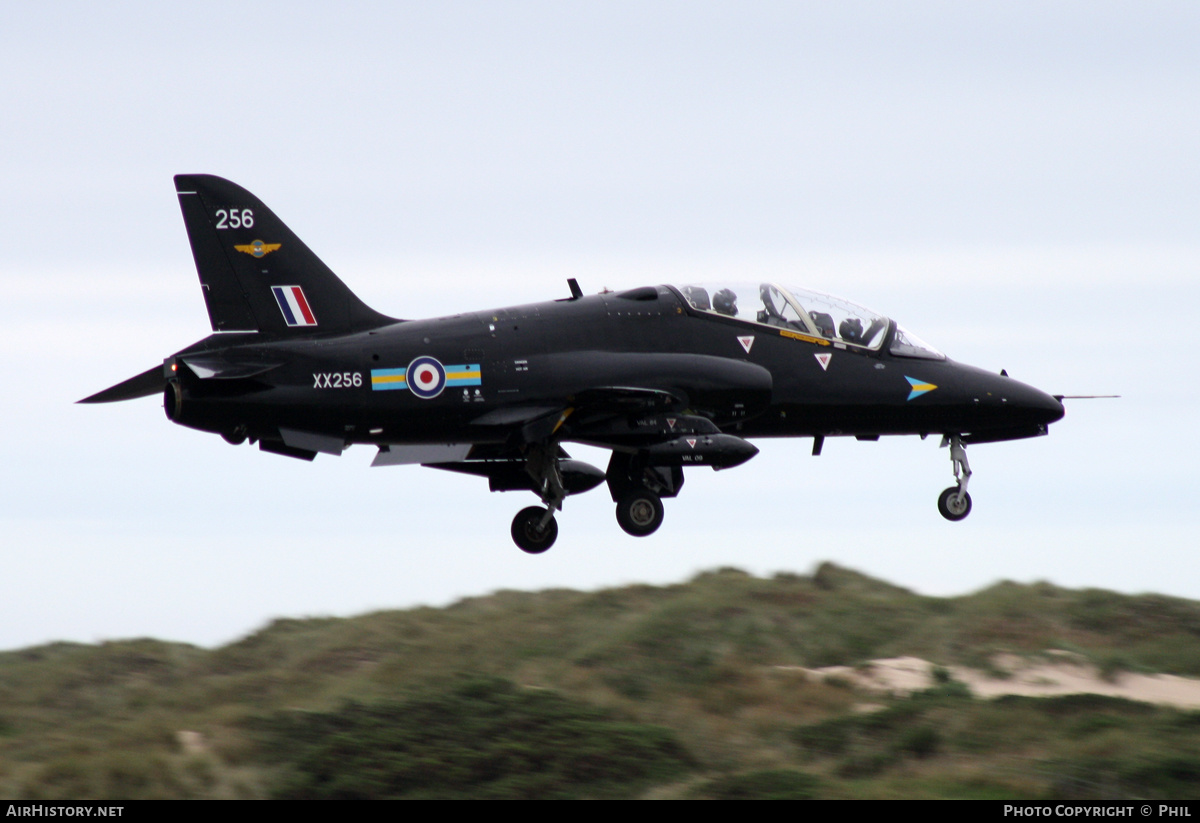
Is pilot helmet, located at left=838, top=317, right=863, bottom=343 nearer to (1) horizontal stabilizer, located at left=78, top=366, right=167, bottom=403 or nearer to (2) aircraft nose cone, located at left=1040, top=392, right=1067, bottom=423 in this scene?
(2) aircraft nose cone, located at left=1040, top=392, right=1067, bottom=423

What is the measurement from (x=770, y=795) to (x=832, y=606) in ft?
30.8

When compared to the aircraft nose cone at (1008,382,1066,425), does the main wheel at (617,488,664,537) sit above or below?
below

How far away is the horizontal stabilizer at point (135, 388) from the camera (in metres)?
23.1

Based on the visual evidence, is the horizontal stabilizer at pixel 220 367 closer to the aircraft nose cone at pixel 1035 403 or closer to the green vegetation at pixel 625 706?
the green vegetation at pixel 625 706

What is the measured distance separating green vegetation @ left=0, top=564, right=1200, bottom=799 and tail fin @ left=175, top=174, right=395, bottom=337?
5.53m

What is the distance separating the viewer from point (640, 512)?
23969mm

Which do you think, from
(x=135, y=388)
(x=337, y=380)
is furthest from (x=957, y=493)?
(x=135, y=388)

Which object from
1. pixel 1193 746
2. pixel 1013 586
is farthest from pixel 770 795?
pixel 1013 586

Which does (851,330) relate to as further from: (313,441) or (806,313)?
(313,441)

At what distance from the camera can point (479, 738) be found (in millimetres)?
19953

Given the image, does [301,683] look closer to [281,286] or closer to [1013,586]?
[281,286]

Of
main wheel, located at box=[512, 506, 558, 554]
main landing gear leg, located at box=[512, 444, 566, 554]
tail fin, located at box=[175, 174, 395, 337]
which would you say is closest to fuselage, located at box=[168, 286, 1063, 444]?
tail fin, located at box=[175, 174, 395, 337]

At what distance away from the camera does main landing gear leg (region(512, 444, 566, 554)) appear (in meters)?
23.8

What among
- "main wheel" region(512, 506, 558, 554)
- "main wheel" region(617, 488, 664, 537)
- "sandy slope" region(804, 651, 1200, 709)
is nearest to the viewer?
"sandy slope" region(804, 651, 1200, 709)
